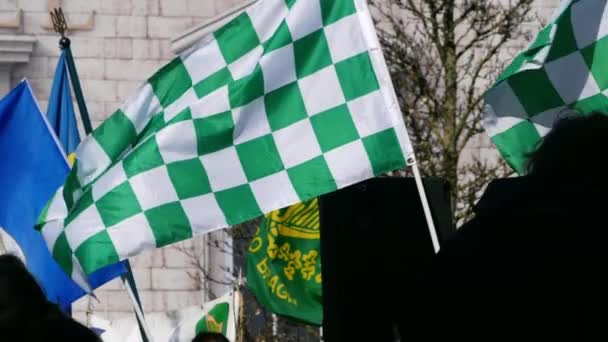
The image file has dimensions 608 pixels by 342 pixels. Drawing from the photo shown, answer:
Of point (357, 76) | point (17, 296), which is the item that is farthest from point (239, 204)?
point (17, 296)

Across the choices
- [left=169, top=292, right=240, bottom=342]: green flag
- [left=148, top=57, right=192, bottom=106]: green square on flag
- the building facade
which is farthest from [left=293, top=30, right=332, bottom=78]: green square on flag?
the building facade

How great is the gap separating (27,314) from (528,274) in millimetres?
1330

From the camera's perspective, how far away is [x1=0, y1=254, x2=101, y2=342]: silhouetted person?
13.9 ft

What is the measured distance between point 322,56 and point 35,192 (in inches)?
113

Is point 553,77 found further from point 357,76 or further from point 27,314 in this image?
point 27,314

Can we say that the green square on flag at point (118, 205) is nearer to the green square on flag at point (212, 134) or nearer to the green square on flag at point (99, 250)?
the green square on flag at point (99, 250)

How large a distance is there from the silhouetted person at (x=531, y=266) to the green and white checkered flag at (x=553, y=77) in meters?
4.58

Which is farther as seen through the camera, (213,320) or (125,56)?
(125,56)

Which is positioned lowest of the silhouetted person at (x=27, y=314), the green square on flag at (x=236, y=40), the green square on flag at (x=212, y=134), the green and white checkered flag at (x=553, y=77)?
the silhouetted person at (x=27, y=314)

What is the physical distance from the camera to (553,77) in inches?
327

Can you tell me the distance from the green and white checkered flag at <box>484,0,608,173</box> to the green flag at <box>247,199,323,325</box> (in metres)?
3.63

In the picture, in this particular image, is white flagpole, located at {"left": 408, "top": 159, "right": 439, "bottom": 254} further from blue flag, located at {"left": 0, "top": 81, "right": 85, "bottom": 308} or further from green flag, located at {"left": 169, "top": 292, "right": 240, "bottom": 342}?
green flag, located at {"left": 169, "top": 292, "right": 240, "bottom": 342}

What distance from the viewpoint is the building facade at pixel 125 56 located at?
16547 millimetres


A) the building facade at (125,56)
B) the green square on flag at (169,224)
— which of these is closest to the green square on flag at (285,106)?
the green square on flag at (169,224)
